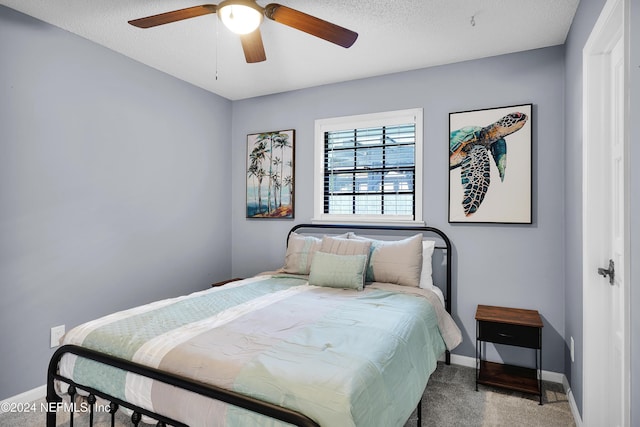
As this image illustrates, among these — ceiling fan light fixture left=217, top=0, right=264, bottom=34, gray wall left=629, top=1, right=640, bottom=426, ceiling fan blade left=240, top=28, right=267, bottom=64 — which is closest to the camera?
gray wall left=629, top=1, right=640, bottom=426

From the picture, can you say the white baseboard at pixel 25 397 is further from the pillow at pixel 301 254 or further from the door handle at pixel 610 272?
the door handle at pixel 610 272

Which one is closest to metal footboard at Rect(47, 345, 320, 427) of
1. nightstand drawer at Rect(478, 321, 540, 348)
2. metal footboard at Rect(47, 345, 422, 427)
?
metal footboard at Rect(47, 345, 422, 427)

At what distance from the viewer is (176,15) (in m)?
1.96

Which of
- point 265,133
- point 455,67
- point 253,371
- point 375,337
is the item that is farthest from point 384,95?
point 253,371

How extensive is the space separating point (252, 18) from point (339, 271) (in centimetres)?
179

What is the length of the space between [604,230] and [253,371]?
1990 millimetres

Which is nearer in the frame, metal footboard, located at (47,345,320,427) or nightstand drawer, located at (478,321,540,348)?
metal footboard, located at (47,345,320,427)

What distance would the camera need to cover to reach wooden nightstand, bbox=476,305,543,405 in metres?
2.54

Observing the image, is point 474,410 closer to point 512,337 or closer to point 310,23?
point 512,337

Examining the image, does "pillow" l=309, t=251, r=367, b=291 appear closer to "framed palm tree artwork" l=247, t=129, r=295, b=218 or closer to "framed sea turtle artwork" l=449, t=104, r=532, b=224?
"framed sea turtle artwork" l=449, t=104, r=532, b=224

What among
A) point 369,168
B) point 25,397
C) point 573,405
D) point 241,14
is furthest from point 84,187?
point 573,405

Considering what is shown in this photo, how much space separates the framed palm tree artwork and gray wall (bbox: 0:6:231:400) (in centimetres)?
55

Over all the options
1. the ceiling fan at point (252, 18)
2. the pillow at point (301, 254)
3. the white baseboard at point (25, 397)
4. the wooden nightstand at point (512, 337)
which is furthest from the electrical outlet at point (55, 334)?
the wooden nightstand at point (512, 337)

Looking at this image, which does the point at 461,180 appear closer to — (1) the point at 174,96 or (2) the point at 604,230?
(2) the point at 604,230
